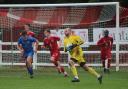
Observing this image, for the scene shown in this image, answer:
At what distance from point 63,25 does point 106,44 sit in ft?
9.00

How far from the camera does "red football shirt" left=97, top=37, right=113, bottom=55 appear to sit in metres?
25.6

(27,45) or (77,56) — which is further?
(27,45)

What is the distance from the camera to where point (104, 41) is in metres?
25.6

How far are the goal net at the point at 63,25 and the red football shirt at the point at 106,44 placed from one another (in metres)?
1.00

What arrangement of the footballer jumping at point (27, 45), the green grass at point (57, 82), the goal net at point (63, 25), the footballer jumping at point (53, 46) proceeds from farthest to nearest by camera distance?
the goal net at point (63, 25), the footballer jumping at point (53, 46), the footballer jumping at point (27, 45), the green grass at point (57, 82)

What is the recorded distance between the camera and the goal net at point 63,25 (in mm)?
27109

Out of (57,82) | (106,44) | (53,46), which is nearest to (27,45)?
(53,46)

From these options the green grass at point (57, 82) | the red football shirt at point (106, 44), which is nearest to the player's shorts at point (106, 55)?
the red football shirt at point (106, 44)

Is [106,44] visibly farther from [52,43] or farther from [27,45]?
[27,45]

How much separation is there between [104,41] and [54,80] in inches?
191

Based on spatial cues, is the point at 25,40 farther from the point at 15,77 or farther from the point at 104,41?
the point at 104,41

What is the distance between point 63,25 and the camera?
90.2 ft

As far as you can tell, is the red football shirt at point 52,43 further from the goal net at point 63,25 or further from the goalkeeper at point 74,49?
the goalkeeper at point 74,49

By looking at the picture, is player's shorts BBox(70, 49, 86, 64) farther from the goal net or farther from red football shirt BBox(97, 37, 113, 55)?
the goal net
